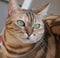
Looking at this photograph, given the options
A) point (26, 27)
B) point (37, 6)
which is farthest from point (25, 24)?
point (37, 6)

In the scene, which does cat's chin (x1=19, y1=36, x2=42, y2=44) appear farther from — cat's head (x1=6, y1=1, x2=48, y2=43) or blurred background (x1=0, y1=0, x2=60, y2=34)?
blurred background (x1=0, y1=0, x2=60, y2=34)

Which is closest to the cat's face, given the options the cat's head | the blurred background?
the cat's head

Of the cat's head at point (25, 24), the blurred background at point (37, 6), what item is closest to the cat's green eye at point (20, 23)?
the cat's head at point (25, 24)

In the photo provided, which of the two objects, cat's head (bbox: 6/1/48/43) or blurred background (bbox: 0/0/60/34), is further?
blurred background (bbox: 0/0/60/34)

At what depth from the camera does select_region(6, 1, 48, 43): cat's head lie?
65 centimetres

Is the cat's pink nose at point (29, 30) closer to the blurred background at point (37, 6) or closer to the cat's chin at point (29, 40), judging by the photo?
the cat's chin at point (29, 40)

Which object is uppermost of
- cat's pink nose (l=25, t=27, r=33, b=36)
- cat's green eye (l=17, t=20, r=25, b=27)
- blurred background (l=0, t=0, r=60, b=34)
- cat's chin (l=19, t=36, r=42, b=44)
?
blurred background (l=0, t=0, r=60, b=34)

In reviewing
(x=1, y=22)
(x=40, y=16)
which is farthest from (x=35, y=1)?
(x=40, y=16)

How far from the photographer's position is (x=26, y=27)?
658mm

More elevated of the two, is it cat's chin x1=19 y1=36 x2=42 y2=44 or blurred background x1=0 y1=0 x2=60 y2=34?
blurred background x1=0 y1=0 x2=60 y2=34

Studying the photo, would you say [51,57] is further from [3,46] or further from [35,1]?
[35,1]

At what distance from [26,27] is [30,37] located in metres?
0.04

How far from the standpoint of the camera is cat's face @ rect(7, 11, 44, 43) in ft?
2.14

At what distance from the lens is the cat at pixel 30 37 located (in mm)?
655
